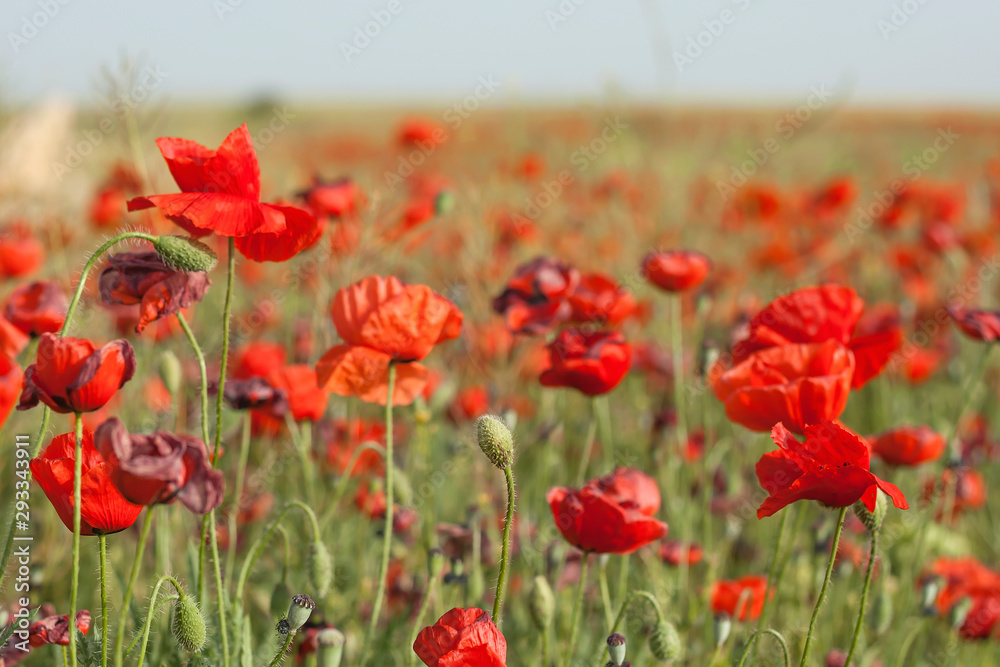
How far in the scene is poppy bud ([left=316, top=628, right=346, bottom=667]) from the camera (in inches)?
47.2

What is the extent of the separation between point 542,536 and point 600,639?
25cm

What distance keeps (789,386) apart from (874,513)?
0.23 m

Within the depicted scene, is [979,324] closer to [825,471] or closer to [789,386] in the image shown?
[789,386]

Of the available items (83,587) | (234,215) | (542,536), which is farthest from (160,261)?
(83,587)

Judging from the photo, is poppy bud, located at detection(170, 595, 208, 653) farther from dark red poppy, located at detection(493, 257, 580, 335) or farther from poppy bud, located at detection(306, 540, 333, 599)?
dark red poppy, located at detection(493, 257, 580, 335)

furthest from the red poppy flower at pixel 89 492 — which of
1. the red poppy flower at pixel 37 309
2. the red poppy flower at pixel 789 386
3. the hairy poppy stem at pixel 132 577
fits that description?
the red poppy flower at pixel 789 386

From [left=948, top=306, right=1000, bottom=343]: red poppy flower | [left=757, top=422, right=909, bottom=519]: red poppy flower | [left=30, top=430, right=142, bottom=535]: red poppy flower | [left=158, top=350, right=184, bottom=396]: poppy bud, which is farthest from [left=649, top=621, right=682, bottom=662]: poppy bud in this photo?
[left=158, top=350, right=184, bottom=396]: poppy bud

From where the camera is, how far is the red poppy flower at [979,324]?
160 centimetres

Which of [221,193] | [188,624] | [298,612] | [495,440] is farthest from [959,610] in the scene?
[221,193]

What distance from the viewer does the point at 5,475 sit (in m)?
2.31

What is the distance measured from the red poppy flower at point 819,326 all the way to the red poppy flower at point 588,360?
209 millimetres

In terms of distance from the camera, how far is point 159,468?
0.84 m

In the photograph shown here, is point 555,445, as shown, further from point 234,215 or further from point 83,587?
point 234,215

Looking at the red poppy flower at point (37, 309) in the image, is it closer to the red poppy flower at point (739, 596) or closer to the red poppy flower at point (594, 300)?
the red poppy flower at point (594, 300)
